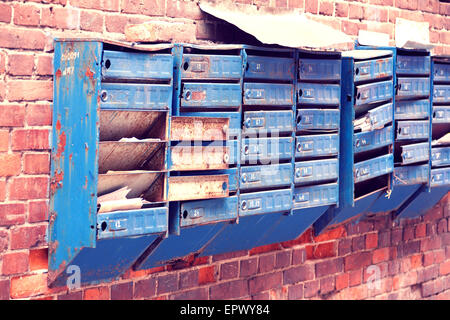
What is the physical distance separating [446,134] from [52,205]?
2.71 meters

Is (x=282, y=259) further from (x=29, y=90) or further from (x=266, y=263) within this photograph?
(x=29, y=90)

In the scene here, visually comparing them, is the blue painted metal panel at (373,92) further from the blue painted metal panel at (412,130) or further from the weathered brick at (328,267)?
the weathered brick at (328,267)

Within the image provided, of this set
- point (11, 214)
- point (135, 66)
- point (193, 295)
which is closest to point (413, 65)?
point (193, 295)

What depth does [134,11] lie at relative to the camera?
3.53m

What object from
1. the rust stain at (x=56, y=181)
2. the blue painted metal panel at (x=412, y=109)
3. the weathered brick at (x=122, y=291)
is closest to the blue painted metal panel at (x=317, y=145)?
the blue painted metal panel at (x=412, y=109)

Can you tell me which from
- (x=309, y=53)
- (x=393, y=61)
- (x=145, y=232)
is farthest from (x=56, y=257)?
(x=393, y=61)

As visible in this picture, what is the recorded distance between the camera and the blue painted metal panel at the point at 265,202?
138 inches

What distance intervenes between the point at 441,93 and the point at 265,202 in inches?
63.7

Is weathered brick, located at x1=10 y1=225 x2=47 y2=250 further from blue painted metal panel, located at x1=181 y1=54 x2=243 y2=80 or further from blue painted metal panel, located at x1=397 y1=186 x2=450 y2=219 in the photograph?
blue painted metal panel, located at x1=397 y1=186 x2=450 y2=219

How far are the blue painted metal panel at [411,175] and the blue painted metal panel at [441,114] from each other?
30cm

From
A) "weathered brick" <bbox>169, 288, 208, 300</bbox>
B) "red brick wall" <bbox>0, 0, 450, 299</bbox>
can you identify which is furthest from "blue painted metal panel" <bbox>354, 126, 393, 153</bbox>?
"weathered brick" <bbox>169, 288, 208, 300</bbox>

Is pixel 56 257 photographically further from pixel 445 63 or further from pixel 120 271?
pixel 445 63

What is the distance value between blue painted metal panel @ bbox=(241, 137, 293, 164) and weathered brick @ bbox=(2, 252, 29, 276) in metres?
1.10

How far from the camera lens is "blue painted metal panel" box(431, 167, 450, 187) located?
15.1 ft
